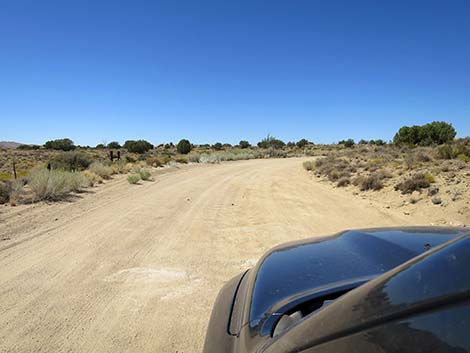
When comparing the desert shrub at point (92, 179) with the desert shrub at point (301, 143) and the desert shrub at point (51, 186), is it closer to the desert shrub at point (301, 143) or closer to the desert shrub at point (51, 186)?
the desert shrub at point (51, 186)

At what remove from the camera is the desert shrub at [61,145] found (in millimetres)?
64125

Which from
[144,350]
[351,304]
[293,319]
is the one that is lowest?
[144,350]

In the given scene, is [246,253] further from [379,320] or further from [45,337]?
[379,320]

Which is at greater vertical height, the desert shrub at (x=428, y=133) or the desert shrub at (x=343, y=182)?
the desert shrub at (x=428, y=133)

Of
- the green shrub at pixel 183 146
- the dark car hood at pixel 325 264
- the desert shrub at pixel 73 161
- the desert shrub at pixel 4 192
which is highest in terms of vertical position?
the green shrub at pixel 183 146

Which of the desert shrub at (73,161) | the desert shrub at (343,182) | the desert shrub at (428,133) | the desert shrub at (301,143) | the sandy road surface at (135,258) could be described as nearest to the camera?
the sandy road surface at (135,258)

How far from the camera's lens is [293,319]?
1782 millimetres

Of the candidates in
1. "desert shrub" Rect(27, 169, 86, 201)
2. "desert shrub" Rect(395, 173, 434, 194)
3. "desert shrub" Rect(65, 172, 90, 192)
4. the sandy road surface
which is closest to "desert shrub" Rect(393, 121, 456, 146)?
"desert shrub" Rect(395, 173, 434, 194)

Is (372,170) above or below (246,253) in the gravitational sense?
above

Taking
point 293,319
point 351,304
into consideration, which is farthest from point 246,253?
point 351,304

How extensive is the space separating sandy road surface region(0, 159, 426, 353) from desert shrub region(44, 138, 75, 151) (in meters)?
59.7

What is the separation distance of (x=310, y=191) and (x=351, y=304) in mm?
12376

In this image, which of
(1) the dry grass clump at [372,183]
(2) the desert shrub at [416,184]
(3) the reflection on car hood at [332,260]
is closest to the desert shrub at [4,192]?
(3) the reflection on car hood at [332,260]

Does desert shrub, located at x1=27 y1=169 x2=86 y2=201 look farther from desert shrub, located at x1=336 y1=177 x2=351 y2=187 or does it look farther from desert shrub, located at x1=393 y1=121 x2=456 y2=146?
desert shrub, located at x1=393 y1=121 x2=456 y2=146
